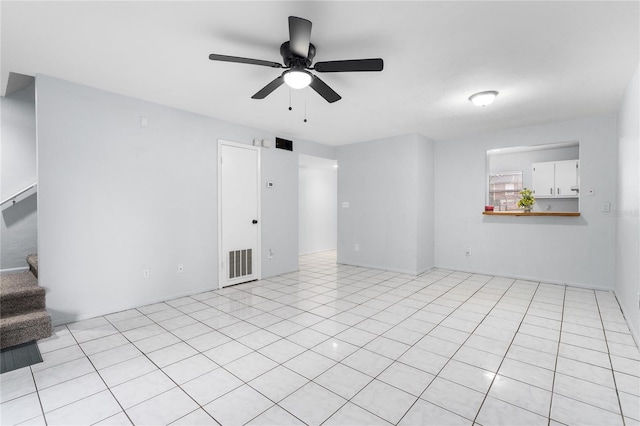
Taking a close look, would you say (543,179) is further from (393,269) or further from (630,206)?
(393,269)

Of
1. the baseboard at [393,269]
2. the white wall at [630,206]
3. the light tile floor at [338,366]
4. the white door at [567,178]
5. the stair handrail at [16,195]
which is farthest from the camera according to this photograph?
the white door at [567,178]

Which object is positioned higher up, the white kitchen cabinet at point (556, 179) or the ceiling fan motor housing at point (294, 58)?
the ceiling fan motor housing at point (294, 58)

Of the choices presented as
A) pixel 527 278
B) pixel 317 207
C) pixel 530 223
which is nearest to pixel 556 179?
pixel 530 223

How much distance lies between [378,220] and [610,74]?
12.4 ft

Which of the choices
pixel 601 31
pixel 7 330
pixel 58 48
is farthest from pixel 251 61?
pixel 7 330

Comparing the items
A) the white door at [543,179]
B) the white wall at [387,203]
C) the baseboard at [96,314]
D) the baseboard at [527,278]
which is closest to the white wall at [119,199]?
the baseboard at [96,314]

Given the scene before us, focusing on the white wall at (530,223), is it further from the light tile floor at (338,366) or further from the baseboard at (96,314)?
the baseboard at (96,314)

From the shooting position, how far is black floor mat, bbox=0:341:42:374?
2.33 m

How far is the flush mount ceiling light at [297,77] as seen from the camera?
2303 millimetres

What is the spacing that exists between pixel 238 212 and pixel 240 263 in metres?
0.84

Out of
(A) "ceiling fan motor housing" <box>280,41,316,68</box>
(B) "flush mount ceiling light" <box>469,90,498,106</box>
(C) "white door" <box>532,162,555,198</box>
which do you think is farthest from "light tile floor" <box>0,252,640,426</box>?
(C) "white door" <box>532,162,555,198</box>

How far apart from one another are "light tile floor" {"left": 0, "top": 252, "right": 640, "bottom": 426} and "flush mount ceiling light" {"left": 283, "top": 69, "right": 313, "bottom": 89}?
228cm

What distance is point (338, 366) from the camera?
7.64ft

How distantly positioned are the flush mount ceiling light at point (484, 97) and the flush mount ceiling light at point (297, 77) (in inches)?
89.2
